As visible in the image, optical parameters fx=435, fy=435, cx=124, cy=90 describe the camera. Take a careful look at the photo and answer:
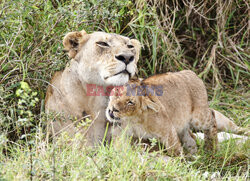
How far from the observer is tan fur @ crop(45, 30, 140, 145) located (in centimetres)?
395

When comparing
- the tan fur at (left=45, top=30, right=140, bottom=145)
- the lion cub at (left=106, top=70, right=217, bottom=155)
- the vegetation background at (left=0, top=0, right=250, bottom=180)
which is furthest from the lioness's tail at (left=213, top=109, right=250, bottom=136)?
the tan fur at (left=45, top=30, right=140, bottom=145)

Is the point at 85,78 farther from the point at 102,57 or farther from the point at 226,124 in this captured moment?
the point at 226,124

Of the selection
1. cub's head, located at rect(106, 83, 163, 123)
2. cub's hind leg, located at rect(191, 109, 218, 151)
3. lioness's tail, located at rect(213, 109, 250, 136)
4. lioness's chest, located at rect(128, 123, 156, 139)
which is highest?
cub's head, located at rect(106, 83, 163, 123)

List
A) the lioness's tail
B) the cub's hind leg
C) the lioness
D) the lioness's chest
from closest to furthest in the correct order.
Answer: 1. the lioness
2. the lioness's chest
3. the cub's hind leg
4. the lioness's tail

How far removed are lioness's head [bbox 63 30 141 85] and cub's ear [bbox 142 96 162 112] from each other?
0.32m

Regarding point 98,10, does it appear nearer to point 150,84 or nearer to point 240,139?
point 150,84

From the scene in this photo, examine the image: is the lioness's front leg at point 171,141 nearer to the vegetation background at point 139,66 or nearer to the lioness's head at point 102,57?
the vegetation background at point 139,66

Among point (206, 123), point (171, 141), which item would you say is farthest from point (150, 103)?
point (206, 123)

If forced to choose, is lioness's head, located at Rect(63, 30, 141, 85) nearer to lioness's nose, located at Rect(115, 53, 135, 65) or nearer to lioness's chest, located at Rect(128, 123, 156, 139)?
lioness's nose, located at Rect(115, 53, 135, 65)

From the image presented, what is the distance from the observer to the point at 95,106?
418 centimetres

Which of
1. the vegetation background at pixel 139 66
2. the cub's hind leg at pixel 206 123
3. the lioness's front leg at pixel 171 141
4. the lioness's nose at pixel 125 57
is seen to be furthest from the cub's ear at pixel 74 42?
the cub's hind leg at pixel 206 123

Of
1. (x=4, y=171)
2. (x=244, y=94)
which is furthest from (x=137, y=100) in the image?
A: (x=244, y=94)

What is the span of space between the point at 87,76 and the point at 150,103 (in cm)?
63

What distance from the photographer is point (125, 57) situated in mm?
3748
